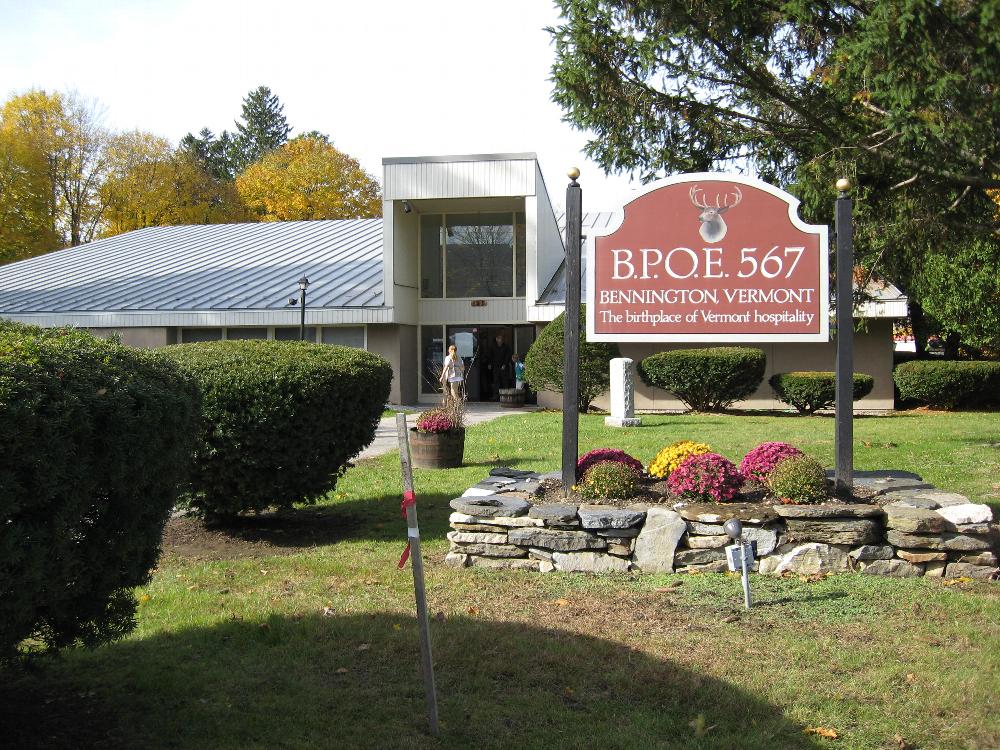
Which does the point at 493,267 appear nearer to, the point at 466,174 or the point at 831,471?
the point at 466,174

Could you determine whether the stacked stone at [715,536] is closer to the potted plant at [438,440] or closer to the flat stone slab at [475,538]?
the flat stone slab at [475,538]

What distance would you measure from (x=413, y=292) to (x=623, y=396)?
34.2 feet

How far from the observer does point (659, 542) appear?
652 centimetres

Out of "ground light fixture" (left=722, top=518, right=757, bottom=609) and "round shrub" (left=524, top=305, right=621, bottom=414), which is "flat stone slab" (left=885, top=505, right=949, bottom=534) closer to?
"ground light fixture" (left=722, top=518, right=757, bottom=609)

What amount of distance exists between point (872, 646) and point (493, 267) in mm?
20934

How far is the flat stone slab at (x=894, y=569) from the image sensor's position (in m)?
6.32

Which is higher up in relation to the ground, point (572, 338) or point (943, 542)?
point (572, 338)

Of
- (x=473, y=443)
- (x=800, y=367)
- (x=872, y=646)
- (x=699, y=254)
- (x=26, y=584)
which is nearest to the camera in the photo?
(x=26, y=584)

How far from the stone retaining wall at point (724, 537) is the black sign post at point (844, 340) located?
0.43 meters

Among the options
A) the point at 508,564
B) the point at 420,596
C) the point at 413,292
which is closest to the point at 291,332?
the point at 413,292

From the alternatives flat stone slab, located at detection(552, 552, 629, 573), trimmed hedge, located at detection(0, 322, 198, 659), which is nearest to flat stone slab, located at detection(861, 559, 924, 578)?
flat stone slab, located at detection(552, 552, 629, 573)

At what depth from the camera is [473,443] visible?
14.2 meters

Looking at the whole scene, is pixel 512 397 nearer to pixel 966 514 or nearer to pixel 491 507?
pixel 491 507

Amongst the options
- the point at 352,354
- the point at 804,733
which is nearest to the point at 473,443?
the point at 352,354
